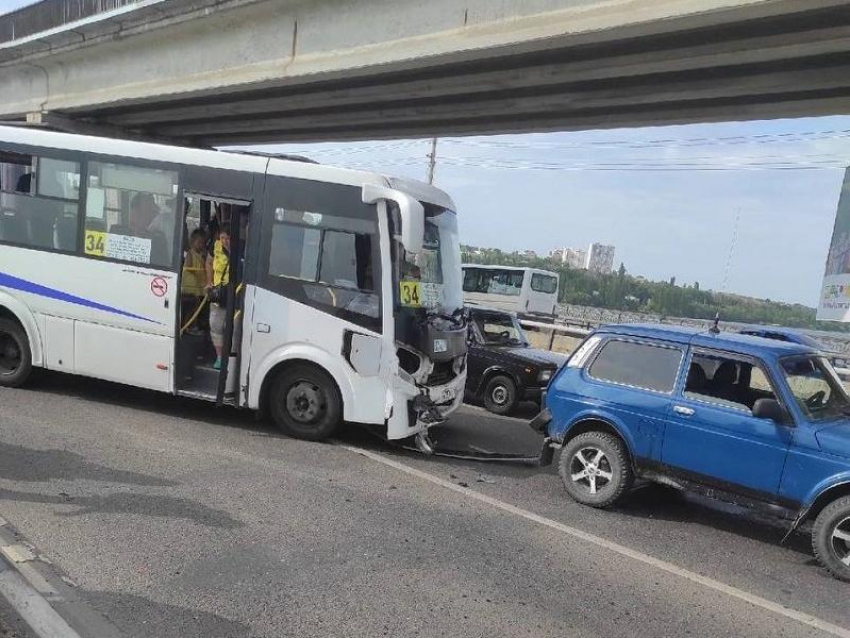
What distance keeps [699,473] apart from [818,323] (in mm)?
14855

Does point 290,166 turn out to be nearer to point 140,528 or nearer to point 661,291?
point 140,528

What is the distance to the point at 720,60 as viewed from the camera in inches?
435

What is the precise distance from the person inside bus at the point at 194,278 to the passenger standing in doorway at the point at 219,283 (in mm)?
203

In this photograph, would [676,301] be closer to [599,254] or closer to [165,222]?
[165,222]

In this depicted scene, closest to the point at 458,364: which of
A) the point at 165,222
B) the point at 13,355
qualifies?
the point at 165,222

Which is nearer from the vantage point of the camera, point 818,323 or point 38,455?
point 38,455

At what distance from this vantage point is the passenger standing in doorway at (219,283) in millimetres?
8016

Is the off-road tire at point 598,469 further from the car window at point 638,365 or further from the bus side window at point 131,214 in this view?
the bus side window at point 131,214

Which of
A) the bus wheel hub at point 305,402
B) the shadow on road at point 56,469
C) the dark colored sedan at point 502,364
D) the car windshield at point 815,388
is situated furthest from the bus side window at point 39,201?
the car windshield at point 815,388

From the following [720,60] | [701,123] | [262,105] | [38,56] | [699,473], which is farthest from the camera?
[38,56]

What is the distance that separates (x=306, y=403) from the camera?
779 cm

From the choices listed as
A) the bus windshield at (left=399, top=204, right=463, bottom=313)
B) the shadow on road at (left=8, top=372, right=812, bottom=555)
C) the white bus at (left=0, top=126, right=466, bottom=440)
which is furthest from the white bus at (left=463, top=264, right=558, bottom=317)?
the white bus at (left=0, top=126, right=466, bottom=440)

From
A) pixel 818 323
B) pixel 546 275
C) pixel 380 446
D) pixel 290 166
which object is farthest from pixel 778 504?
pixel 546 275

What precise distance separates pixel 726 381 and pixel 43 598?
5.34 metres
